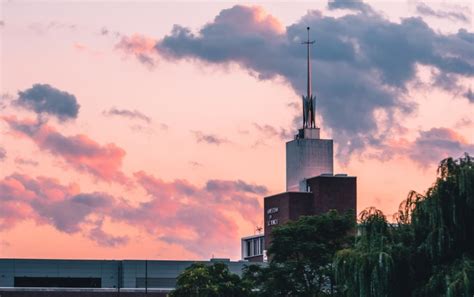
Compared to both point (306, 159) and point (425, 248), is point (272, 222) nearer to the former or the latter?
point (306, 159)

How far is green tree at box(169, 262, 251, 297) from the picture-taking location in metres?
97.4

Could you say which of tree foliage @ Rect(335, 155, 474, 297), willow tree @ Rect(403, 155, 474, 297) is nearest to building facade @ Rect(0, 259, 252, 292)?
tree foliage @ Rect(335, 155, 474, 297)

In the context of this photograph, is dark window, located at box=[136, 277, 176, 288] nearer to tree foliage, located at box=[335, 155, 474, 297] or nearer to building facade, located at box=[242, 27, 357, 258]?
building facade, located at box=[242, 27, 357, 258]

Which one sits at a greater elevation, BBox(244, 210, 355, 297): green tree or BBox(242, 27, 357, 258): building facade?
BBox(242, 27, 357, 258): building facade

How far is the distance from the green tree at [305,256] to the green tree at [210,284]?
47.7 inches

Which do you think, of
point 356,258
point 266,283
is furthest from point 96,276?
point 356,258

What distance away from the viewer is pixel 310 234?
322 ft

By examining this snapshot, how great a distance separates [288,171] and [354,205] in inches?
541

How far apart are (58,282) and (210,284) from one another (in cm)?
4572

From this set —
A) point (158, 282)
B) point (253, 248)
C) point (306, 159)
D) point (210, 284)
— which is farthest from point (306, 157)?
point (210, 284)

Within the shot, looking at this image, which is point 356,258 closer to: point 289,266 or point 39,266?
point 289,266

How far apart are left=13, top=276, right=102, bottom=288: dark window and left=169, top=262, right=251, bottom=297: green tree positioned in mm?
42159

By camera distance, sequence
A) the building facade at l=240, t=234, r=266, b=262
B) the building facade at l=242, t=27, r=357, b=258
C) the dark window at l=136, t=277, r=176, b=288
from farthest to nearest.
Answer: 1. the building facade at l=240, t=234, r=266, b=262
2. the building facade at l=242, t=27, r=357, b=258
3. the dark window at l=136, t=277, r=176, b=288

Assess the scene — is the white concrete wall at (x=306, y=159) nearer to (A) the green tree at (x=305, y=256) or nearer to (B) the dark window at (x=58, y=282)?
(B) the dark window at (x=58, y=282)
